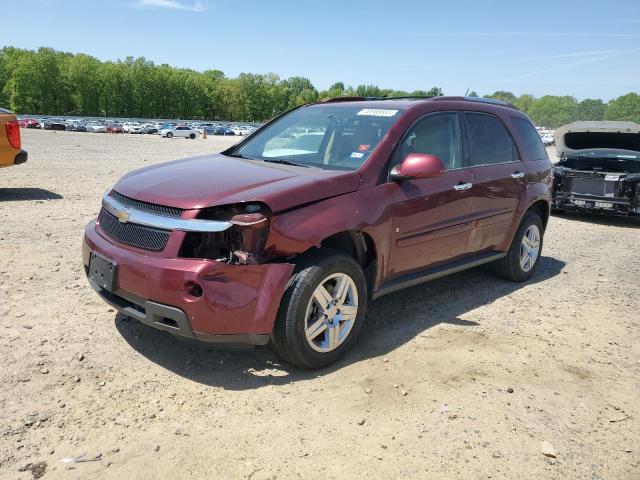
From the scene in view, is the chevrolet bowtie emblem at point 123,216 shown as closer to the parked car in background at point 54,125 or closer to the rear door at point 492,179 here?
the rear door at point 492,179

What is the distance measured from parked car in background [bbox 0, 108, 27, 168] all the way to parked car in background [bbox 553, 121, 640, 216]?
1006 cm

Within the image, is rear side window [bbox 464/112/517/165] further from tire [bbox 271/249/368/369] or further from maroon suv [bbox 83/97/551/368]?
tire [bbox 271/249/368/369]

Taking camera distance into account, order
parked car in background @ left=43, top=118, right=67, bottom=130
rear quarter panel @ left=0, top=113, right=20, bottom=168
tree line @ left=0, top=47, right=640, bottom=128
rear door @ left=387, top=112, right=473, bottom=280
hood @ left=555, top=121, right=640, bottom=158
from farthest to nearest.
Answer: tree line @ left=0, top=47, right=640, bottom=128
parked car in background @ left=43, top=118, right=67, bottom=130
hood @ left=555, top=121, right=640, bottom=158
rear quarter panel @ left=0, top=113, right=20, bottom=168
rear door @ left=387, top=112, right=473, bottom=280

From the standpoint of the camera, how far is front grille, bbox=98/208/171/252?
332 centimetres

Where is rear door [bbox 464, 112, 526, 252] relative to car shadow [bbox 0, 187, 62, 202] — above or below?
above

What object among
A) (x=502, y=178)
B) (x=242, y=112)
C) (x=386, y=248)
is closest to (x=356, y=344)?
(x=386, y=248)

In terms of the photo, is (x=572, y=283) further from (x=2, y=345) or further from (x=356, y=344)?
(x=2, y=345)

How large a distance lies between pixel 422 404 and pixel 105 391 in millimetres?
1966

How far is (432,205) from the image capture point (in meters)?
4.43

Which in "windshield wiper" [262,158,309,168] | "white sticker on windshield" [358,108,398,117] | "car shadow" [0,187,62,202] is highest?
"white sticker on windshield" [358,108,398,117]

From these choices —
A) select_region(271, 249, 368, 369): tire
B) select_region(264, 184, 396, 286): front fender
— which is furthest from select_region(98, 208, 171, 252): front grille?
select_region(271, 249, 368, 369): tire

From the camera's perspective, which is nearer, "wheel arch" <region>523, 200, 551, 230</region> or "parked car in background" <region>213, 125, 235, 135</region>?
"wheel arch" <region>523, 200, 551, 230</region>

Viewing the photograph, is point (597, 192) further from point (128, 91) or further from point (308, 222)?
point (128, 91)

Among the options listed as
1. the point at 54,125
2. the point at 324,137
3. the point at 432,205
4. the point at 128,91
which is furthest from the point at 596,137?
the point at 128,91
